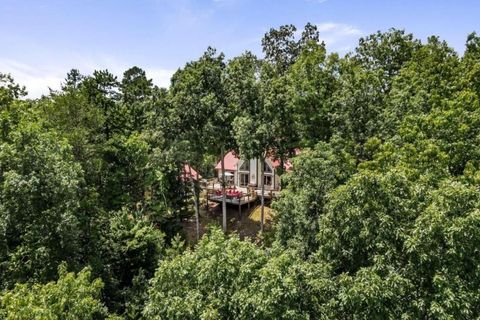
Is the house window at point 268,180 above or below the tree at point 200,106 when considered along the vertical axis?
below

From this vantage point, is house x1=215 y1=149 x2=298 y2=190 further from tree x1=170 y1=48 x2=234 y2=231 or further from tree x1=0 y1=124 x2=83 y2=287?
tree x1=0 y1=124 x2=83 y2=287

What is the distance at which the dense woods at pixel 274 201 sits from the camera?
11859 millimetres

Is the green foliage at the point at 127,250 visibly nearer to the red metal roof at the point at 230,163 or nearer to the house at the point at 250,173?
the house at the point at 250,173

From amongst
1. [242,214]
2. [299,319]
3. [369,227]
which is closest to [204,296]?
[299,319]

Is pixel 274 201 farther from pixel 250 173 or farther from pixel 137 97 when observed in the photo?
pixel 137 97

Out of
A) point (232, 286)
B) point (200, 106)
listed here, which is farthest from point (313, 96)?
point (232, 286)

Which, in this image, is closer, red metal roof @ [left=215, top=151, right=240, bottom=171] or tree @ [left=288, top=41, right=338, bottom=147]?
tree @ [left=288, top=41, right=338, bottom=147]

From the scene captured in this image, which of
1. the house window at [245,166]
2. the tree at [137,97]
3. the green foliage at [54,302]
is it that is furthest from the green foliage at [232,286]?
the house window at [245,166]

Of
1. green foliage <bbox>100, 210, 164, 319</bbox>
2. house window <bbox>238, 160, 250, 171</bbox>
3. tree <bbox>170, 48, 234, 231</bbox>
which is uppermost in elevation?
tree <bbox>170, 48, 234, 231</bbox>

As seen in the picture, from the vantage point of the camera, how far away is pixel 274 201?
72.3 feet

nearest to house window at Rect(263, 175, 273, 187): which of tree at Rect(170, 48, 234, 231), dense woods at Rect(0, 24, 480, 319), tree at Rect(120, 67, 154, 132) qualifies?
dense woods at Rect(0, 24, 480, 319)

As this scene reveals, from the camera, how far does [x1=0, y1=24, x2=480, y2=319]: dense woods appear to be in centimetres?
1186

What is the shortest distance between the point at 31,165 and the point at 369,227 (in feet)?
48.7

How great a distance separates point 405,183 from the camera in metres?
13.7
